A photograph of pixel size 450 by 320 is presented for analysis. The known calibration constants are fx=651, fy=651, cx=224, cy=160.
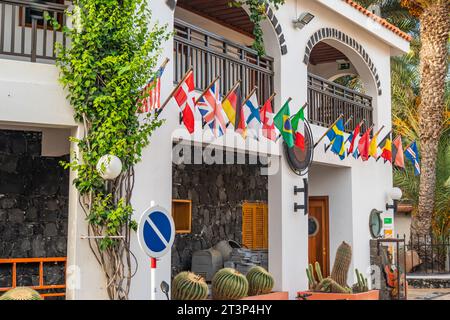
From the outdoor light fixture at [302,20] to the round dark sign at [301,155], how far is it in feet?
6.94

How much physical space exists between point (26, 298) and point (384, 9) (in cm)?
1960

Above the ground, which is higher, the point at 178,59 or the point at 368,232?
the point at 178,59

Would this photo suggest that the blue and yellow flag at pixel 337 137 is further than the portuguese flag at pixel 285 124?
Yes

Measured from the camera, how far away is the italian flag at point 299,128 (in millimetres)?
12523

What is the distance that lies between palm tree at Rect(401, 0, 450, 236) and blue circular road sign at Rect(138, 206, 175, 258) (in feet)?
48.6

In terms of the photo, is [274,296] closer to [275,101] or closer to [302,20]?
[275,101]

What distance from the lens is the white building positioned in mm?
9180

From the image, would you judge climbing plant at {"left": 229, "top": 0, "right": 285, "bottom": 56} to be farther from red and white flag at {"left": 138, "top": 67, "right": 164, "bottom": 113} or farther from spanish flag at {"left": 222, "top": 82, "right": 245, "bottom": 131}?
red and white flag at {"left": 138, "top": 67, "right": 164, "bottom": 113}

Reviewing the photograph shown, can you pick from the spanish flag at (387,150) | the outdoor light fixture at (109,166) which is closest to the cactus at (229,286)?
the outdoor light fixture at (109,166)

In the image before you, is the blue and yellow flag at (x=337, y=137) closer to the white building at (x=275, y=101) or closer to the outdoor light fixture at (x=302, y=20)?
the white building at (x=275, y=101)

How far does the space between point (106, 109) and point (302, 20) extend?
635 cm
